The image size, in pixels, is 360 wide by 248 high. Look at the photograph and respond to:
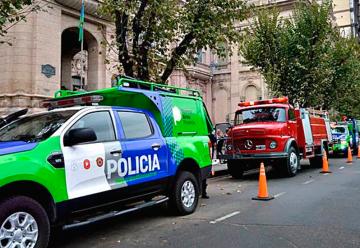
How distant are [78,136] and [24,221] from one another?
1.22 metres

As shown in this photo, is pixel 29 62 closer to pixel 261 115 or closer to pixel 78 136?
pixel 261 115

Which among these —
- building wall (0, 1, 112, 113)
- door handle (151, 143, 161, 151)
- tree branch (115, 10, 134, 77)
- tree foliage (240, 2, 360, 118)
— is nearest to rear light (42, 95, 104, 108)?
door handle (151, 143, 161, 151)

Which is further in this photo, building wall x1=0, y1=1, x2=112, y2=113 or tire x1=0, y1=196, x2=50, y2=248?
building wall x1=0, y1=1, x2=112, y2=113

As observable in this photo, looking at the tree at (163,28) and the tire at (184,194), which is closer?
the tire at (184,194)

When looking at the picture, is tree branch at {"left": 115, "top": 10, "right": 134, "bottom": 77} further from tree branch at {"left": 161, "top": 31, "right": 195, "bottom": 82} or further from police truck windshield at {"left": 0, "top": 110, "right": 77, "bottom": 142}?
police truck windshield at {"left": 0, "top": 110, "right": 77, "bottom": 142}

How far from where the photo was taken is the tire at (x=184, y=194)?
25.1 ft

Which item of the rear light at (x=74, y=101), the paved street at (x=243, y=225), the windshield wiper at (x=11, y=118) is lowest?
the paved street at (x=243, y=225)

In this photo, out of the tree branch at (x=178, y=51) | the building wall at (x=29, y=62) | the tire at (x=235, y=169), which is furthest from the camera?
the building wall at (x=29, y=62)


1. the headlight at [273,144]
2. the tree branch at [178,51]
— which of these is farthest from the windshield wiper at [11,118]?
the headlight at [273,144]

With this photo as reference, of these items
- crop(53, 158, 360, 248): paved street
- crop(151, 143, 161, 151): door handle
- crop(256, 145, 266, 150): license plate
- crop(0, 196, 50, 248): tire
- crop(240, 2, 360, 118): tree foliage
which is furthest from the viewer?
crop(240, 2, 360, 118): tree foliage

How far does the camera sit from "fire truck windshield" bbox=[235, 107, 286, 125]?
46.1 feet

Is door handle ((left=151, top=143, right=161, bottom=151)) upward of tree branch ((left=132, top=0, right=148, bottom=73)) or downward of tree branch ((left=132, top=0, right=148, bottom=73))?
downward

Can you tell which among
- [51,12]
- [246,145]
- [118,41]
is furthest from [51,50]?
[246,145]

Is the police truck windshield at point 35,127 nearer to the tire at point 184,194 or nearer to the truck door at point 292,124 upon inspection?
the tire at point 184,194
